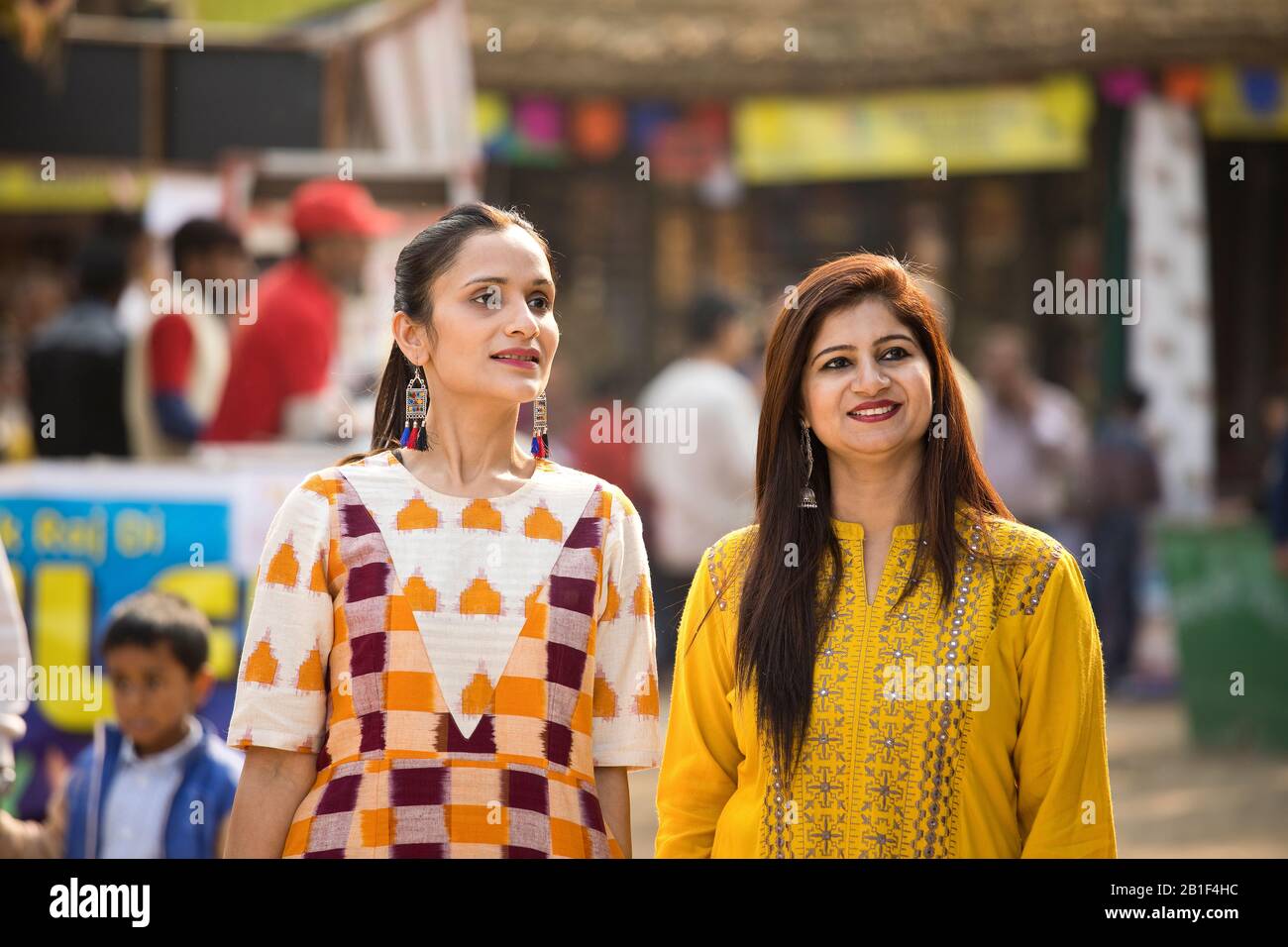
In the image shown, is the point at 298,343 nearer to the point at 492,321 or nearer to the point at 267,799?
the point at 492,321

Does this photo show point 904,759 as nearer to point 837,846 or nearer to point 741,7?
point 837,846

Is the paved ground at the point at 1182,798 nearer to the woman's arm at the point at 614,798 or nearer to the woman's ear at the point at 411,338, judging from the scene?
the woman's arm at the point at 614,798

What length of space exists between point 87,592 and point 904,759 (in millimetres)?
3189

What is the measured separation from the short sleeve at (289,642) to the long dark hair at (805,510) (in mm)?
633

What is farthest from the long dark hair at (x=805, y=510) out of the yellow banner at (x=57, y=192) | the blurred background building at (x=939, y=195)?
the yellow banner at (x=57, y=192)

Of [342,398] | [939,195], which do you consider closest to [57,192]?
[939,195]

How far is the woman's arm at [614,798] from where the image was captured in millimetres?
2467

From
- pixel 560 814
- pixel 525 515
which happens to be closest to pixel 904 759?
pixel 560 814

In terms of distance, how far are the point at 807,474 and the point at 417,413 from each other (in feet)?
2.03

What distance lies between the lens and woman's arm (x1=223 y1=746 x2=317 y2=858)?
2355 millimetres

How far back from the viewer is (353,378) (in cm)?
634

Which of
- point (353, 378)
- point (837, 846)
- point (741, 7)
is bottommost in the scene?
point (837, 846)

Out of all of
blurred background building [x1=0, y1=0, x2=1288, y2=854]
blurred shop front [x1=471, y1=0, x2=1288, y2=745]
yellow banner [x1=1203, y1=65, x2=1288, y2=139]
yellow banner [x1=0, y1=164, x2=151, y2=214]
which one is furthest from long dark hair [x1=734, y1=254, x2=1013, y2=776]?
yellow banner [x1=0, y1=164, x2=151, y2=214]

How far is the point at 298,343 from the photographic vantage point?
5.44 m
